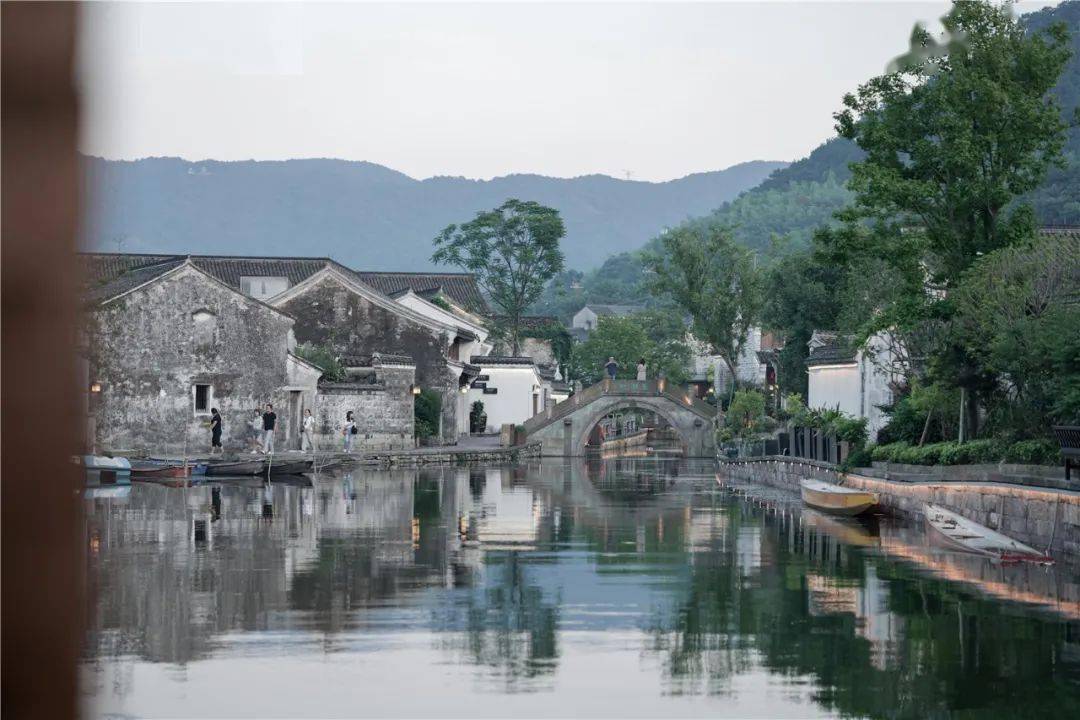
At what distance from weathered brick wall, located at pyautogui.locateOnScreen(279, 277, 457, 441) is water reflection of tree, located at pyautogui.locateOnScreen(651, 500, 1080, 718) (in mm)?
39929

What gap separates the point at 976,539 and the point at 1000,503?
1.77 m

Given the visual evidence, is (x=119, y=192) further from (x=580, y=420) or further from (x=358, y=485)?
(x=580, y=420)

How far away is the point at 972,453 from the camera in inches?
1069

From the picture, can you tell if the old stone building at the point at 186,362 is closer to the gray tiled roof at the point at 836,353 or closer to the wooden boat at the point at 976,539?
the gray tiled roof at the point at 836,353

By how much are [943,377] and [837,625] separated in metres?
15.3

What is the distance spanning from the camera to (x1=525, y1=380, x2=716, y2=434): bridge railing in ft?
215

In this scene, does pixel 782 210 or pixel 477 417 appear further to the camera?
pixel 782 210

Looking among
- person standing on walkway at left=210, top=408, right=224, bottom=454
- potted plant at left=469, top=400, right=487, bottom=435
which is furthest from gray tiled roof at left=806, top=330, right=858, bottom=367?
potted plant at left=469, top=400, right=487, bottom=435

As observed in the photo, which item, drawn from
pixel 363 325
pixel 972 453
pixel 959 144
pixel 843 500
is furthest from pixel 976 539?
pixel 363 325

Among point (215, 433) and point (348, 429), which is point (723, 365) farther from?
point (215, 433)

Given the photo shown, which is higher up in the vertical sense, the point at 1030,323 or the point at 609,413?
the point at 1030,323

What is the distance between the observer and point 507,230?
8750cm

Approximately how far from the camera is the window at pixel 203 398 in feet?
161

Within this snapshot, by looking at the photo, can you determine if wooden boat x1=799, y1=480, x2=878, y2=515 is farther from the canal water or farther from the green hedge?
the canal water
